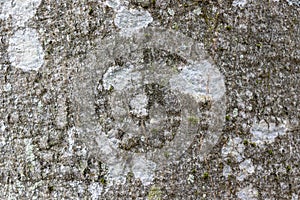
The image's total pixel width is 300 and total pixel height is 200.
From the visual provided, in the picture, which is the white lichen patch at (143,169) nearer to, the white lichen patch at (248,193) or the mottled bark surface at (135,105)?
the mottled bark surface at (135,105)

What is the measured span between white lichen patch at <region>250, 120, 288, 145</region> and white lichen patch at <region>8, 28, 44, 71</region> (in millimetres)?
471

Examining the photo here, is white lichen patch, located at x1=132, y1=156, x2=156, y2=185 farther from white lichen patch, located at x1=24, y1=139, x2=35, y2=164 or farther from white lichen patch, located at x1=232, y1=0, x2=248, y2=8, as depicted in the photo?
white lichen patch, located at x1=232, y1=0, x2=248, y2=8

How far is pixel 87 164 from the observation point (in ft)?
2.96

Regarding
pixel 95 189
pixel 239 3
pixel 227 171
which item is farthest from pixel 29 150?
pixel 239 3

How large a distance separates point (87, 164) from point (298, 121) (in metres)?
0.47

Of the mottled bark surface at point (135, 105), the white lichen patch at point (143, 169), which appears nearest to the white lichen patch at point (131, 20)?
the mottled bark surface at point (135, 105)

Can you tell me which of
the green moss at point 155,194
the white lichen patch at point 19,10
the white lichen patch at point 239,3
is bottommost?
the green moss at point 155,194

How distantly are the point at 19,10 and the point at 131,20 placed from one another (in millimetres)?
246

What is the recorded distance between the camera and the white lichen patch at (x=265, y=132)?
3.08 feet

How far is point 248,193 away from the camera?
36.4 inches

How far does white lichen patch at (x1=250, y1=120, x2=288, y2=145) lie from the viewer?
938 millimetres

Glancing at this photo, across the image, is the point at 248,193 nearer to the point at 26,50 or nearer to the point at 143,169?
the point at 143,169

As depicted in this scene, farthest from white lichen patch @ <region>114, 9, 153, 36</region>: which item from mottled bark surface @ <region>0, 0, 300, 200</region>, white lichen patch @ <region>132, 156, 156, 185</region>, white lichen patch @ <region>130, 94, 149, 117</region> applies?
white lichen patch @ <region>132, 156, 156, 185</region>

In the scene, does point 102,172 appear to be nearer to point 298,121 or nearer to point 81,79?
point 81,79
